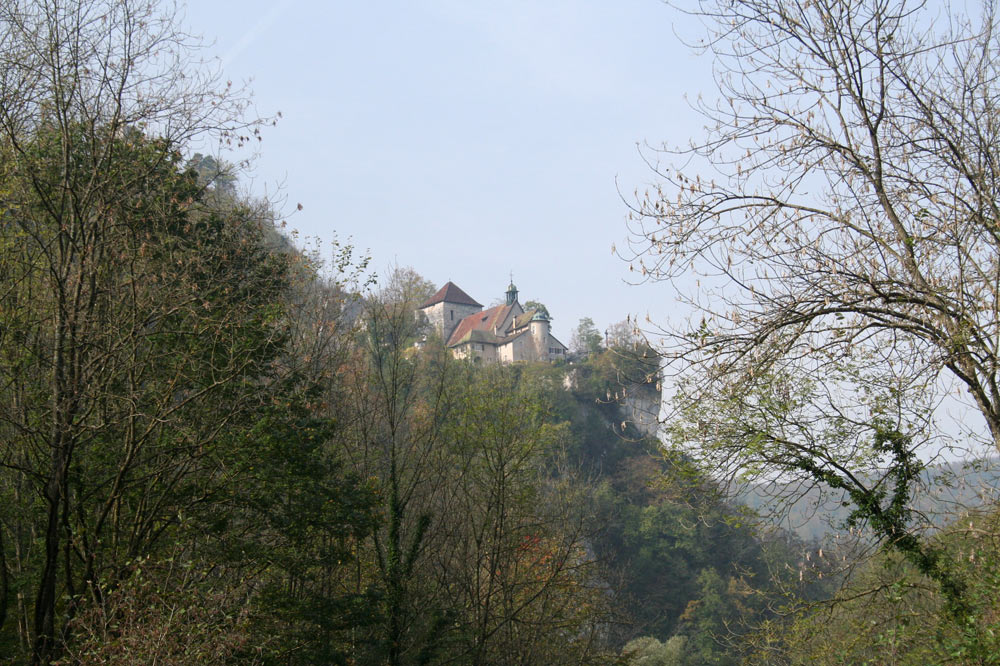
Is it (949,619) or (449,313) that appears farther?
(449,313)

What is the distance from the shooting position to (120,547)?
9.59m

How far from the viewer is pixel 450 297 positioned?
87.2 m

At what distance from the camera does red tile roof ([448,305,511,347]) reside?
80.9m

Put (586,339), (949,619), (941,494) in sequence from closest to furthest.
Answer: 1. (941,494)
2. (949,619)
3. (586,339)

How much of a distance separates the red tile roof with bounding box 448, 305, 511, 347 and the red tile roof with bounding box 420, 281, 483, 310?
2879 mm

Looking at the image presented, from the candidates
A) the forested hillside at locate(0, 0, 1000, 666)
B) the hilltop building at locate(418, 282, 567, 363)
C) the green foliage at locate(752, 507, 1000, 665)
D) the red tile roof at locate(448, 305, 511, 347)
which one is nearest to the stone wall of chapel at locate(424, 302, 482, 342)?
the hilltop building at locate(418, 282, 567, 363)

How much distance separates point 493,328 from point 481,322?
253 cm

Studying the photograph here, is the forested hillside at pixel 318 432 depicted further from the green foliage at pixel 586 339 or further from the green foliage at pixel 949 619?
the green foliage at pixel 586 339

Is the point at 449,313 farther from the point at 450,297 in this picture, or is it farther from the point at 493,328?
the point at 493,328

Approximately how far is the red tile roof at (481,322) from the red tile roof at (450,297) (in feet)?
9.44

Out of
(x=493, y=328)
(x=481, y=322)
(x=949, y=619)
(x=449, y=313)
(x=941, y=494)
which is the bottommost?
(x=949, y=619)

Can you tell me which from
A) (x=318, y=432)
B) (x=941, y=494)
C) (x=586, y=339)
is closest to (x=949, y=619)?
(x=941, y=494)

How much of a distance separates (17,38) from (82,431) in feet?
13.3

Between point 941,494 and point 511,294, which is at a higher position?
point 511,294
